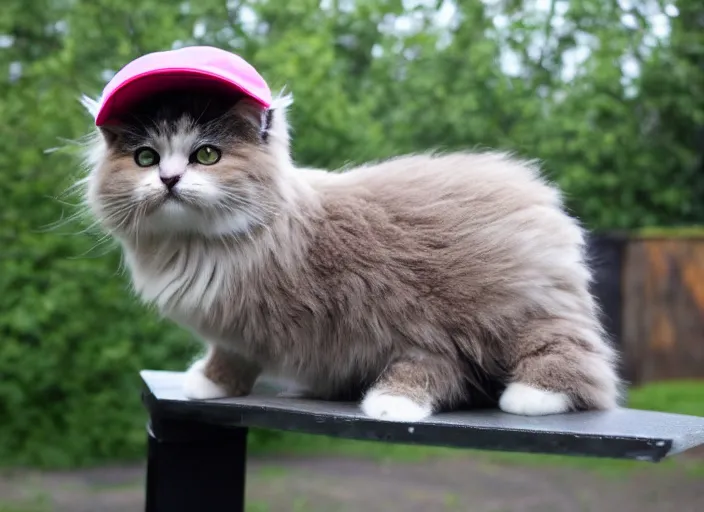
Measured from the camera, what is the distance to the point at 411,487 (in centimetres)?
370

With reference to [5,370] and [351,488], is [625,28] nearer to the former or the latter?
[351,488]

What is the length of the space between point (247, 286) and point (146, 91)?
0.37 metres

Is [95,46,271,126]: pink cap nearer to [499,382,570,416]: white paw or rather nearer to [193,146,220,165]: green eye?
[193,146,220,165]: green eye

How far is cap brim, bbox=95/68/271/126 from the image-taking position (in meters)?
1.35

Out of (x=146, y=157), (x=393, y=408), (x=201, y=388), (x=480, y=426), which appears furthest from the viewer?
(x=201, y=388)

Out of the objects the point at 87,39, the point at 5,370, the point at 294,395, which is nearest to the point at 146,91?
→ the point at 294,395

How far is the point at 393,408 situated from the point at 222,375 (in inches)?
16.0

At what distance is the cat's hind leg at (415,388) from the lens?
132cm

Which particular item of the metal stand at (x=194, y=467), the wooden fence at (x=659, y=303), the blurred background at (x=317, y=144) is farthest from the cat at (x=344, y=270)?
the wooden fence at (x=659, y=303)

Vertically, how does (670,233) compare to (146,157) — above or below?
above

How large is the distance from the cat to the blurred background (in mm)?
1708

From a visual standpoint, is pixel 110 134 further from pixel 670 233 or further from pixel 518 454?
pixel 670 233

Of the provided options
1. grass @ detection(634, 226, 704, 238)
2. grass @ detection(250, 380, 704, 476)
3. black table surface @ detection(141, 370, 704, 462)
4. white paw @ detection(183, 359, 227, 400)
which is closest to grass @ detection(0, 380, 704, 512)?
grass @ detection(250, 380, 704, 476)

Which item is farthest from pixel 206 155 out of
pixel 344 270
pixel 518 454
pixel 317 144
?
pixel 518 454
